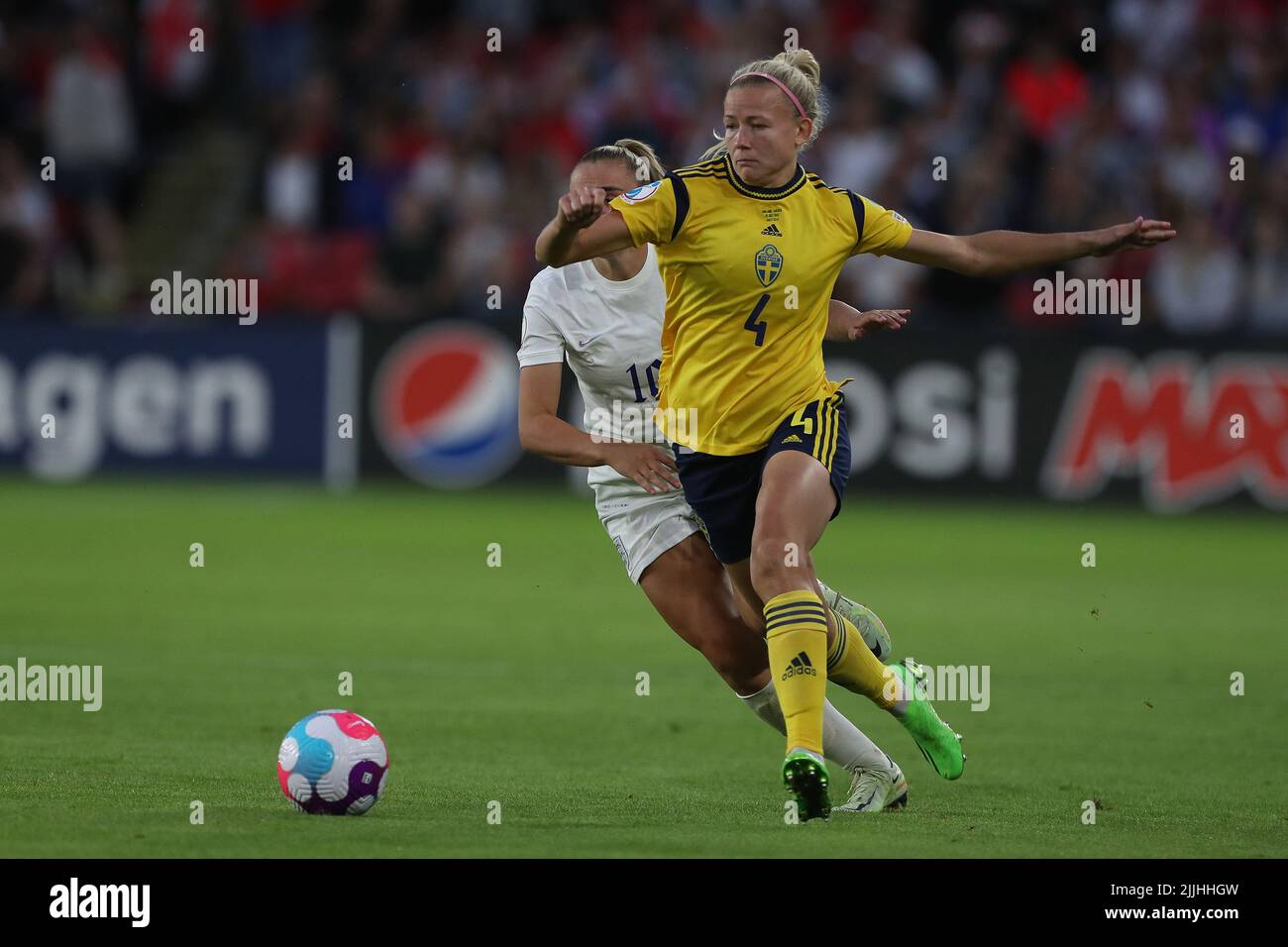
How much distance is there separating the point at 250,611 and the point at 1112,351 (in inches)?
327

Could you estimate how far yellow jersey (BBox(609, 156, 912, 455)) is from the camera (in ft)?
22.9

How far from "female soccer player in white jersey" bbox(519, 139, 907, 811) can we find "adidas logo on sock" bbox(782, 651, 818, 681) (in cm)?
72

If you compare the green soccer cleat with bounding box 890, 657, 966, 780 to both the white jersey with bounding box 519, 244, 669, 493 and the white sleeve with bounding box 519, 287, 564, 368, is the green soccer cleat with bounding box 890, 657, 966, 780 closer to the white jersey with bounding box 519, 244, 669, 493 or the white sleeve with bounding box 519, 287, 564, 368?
the white jersey with bounding box 519, 244, 669, 493

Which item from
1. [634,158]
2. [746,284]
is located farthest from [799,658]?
[634,158]

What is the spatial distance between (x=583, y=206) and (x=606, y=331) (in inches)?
60.8

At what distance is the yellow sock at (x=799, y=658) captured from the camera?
6.63 m

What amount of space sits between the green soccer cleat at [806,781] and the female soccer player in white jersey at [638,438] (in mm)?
809

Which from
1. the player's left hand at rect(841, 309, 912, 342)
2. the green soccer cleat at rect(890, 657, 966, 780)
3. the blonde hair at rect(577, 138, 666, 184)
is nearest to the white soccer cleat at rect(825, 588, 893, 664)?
the green soccer cleat at rect(890, 657, 966, 780)

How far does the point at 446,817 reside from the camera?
22.4 ft

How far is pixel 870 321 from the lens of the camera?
7.50 metres

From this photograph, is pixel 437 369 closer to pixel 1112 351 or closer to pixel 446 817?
pixel 1112 351
